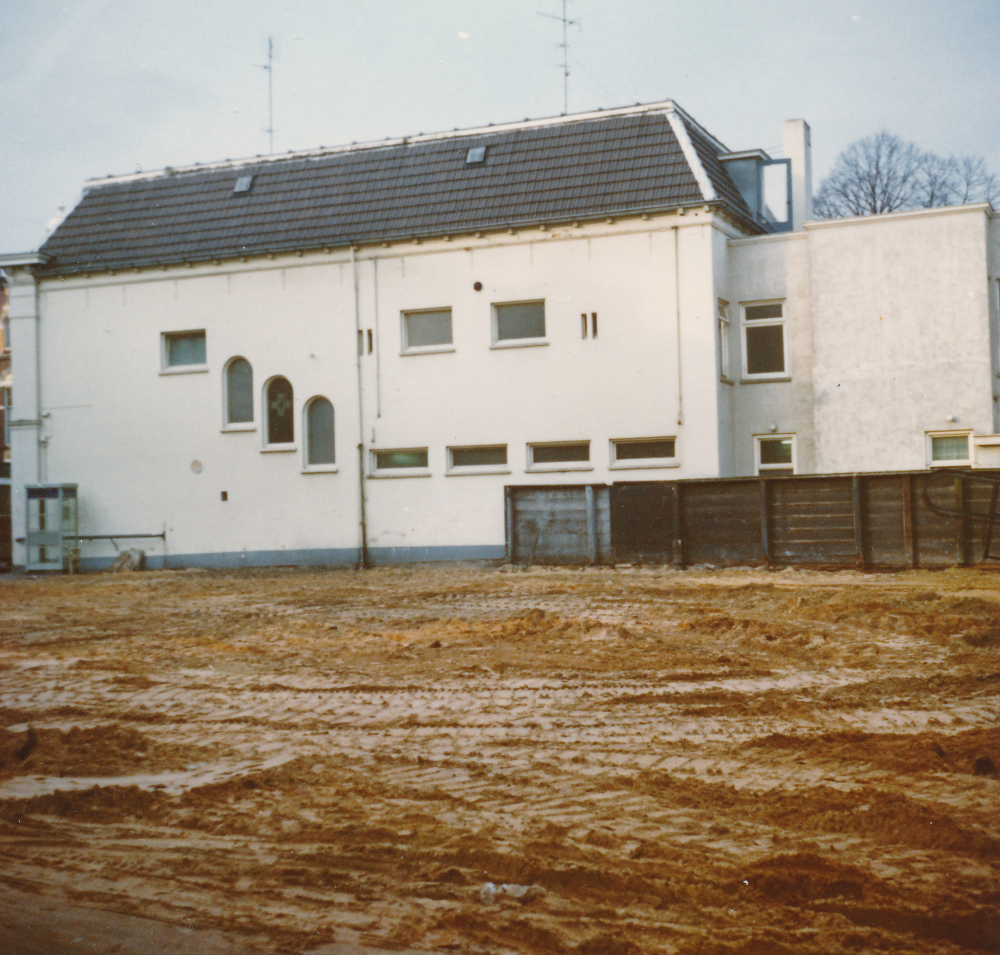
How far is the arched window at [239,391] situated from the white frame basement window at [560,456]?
6740mm

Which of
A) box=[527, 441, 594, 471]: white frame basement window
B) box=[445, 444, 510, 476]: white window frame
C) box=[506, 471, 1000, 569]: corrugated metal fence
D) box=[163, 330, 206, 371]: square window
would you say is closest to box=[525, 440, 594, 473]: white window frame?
box=[527, 441, 594, 471]: white frame basement window

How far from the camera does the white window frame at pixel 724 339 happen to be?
840 inches

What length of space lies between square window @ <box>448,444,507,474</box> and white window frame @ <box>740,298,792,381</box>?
529 centimetres

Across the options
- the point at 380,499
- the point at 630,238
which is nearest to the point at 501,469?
the point at 380,499

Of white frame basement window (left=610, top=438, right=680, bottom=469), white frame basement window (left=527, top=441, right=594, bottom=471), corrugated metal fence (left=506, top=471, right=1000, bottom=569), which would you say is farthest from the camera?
white frame basement window (left=527, top=441, right=594, bottom=471)

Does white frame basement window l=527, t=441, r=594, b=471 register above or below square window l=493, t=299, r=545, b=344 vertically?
below

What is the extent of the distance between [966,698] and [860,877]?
362 cm

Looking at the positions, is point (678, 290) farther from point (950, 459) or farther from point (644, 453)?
point (950, 459)

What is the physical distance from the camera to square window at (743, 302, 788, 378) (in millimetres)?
22016

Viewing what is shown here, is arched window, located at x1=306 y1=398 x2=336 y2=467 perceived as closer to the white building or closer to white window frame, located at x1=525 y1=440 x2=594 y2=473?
the white building

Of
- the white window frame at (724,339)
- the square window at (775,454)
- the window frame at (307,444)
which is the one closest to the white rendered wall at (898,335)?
the square window at (775,454)

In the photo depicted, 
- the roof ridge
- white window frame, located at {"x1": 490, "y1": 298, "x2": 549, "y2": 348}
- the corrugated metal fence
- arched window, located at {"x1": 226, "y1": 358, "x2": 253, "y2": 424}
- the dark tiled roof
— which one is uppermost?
the roof ridge

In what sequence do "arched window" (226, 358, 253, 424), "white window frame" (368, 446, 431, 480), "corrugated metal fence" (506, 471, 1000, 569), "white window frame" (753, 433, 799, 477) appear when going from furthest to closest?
"arched window" (226, 358, 253, 424), "white window frame" (368, 446, 431, 480), "white window frame" (753, 433, 799, 477), "corrugated metal fence" (506, 471, 1000, 569)

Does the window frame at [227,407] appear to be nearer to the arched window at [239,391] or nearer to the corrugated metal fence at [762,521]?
the arched window at [239,391]
